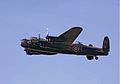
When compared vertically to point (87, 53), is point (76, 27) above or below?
above

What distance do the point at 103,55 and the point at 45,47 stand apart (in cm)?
1259

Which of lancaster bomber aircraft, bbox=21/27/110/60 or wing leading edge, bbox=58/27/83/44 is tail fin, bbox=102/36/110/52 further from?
wing leading edge, bbox=58/27/83/44

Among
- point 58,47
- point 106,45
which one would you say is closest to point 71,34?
point 58,47

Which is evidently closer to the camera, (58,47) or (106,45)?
(58,47)

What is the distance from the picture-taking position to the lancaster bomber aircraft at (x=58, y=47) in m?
84.8

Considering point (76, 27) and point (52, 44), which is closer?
point (52, 44)

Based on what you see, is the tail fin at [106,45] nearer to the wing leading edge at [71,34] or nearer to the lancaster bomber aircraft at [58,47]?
the lancaster bomber aircraft at [58,47]

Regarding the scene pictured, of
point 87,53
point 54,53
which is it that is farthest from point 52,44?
point 87,53

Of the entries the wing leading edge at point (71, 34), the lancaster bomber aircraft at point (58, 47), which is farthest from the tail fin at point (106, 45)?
the wing leading edge at point (71, 34)

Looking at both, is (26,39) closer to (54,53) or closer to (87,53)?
(54,53)

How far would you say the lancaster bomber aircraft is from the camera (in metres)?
84.8

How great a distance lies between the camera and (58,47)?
86.1 metres

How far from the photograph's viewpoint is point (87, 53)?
86875mm

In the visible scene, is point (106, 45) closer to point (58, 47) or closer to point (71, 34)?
point (71, 34)
